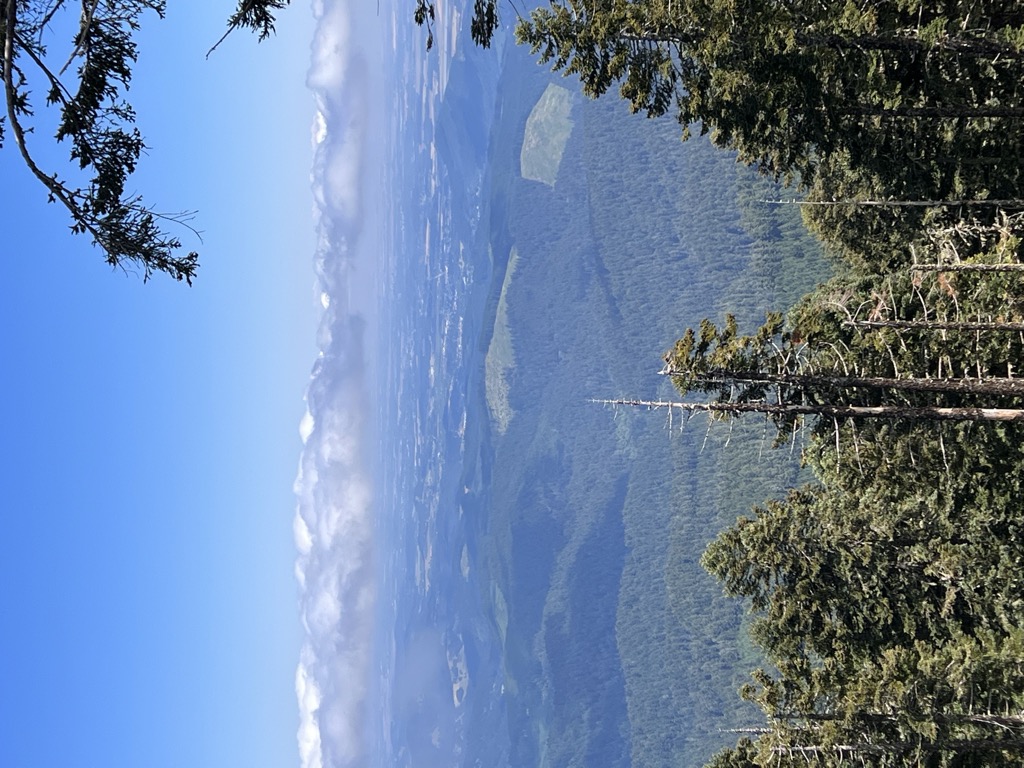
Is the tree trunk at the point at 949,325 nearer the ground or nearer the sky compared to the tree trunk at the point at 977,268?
nearer the ground

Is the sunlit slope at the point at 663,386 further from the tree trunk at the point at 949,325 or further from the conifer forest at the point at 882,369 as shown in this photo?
the tree trunk at the point at 949,325

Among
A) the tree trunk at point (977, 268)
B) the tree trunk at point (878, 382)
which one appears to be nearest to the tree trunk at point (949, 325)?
the tree trunk at point (878, 382)

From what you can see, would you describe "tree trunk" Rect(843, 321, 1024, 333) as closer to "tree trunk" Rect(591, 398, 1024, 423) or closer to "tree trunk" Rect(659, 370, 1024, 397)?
"tree trunk" Rect(659, 370, 1024, 397)

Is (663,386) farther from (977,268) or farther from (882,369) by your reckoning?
(882,369)

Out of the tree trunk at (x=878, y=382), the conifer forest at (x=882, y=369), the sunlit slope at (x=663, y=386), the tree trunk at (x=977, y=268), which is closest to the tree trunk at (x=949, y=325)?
the conifer forest at (x=882, y=369)

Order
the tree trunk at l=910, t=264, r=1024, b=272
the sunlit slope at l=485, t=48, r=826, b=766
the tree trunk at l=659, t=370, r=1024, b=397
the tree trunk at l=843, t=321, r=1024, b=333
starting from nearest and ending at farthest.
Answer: the tree trunk at l=659, t=370, r=1024, b=397 < the tree trunk at l=843, t=321, r=1024, b=333 < the tree trunk at l=910, t=264, r=1024, b=272 < the sunlit slope at l=485, t=48, r=826, b=766

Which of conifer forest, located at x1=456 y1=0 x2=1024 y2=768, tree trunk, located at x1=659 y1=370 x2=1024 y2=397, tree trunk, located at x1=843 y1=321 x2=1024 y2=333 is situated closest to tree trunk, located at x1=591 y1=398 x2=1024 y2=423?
conifer forest, located at x1=456 y1=0 x2=1024 y2=768

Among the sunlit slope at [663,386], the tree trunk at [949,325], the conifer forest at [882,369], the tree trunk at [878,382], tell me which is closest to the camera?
the tree trunk at [878,382]

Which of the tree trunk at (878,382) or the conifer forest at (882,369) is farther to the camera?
the conifer forest at (882,369)

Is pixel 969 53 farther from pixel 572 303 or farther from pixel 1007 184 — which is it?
pixel 572 303

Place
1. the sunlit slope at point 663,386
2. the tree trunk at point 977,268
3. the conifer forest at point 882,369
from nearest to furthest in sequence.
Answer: the conifer forest at point 882,369 → the tree trunk at point 977,268 → the sunlit slope at point 663,386

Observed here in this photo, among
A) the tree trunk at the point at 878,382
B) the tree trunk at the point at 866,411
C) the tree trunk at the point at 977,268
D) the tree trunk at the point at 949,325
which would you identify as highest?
the tree trunk at the point at 977,268

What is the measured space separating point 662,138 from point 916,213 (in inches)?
4525

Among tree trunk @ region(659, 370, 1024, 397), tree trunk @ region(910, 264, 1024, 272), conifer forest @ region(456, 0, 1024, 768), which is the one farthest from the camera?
tree trunk @ region(910, 264, 1024, 272)
